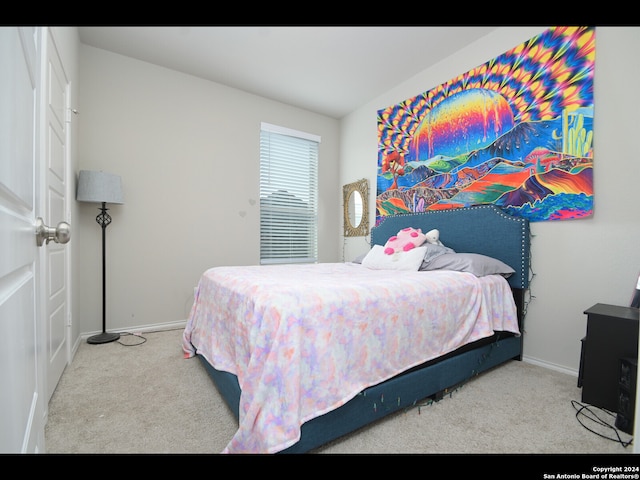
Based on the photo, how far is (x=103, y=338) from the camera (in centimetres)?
276

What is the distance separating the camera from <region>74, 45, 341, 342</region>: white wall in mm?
2930

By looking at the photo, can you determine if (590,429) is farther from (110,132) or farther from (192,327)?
(110,132)

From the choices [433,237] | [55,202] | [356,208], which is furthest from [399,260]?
[55,202]

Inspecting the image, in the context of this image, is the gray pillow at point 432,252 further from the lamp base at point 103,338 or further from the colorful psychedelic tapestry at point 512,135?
the lamp base at point 103,338

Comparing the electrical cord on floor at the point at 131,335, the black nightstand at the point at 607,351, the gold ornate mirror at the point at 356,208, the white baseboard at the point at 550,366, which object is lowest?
the electrical cord on floor at the point at 131,335

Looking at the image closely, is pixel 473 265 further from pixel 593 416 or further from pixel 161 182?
pixel 161 182

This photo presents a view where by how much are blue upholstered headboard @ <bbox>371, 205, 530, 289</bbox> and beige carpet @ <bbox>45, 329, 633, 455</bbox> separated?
0.83 meters

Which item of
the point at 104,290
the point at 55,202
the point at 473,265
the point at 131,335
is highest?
the point at 55,202

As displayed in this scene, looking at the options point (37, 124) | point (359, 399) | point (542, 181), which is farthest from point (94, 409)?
point (542, 181)

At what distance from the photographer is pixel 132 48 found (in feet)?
9.63

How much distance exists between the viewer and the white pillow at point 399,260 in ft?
8.26

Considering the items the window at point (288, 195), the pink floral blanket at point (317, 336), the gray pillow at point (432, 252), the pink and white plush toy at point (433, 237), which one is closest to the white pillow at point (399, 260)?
the gray pillow at point (432, 252)

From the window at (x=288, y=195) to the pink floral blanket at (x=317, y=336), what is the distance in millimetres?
1999

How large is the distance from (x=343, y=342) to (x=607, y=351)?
1.54 metres
